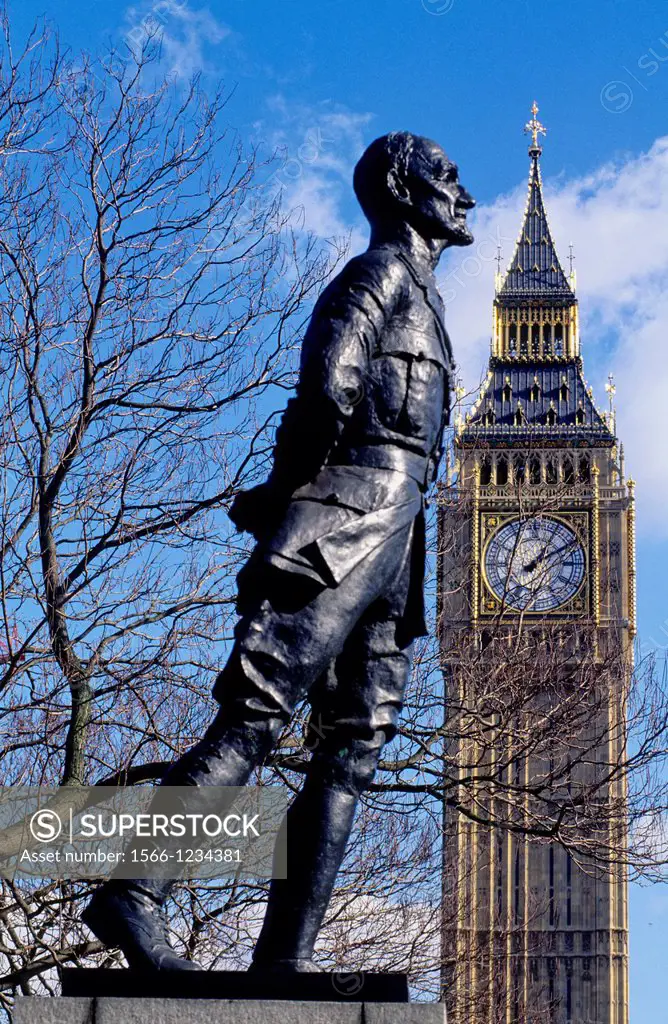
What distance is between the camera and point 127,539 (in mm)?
Answer: 12766

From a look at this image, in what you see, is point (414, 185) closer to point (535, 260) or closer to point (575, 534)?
point (575, 534)

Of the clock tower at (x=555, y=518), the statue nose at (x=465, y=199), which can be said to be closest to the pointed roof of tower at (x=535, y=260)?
the clock tower at (x=555, y=518)

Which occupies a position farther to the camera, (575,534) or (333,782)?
(575,534)

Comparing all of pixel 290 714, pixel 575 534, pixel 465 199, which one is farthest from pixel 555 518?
pixel 290 714

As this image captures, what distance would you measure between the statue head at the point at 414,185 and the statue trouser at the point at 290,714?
1.19 m

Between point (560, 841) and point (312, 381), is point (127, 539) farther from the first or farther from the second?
point (312, 381)

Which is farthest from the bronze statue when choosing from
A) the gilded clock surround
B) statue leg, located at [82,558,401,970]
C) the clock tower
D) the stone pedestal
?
the gilded clock surround

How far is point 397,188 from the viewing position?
19.6 feet

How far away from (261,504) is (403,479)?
487 millimetres

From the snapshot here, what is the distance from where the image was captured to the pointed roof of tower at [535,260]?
84.1 metres

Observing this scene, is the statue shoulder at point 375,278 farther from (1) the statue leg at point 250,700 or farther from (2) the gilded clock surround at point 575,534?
(2) the gilded clock surround at point 575,534

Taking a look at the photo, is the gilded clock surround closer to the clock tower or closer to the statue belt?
the clock tower

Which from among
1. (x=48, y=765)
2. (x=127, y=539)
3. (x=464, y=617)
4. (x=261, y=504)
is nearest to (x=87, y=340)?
(x=127, y=539)

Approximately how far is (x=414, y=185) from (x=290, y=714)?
1960mm
